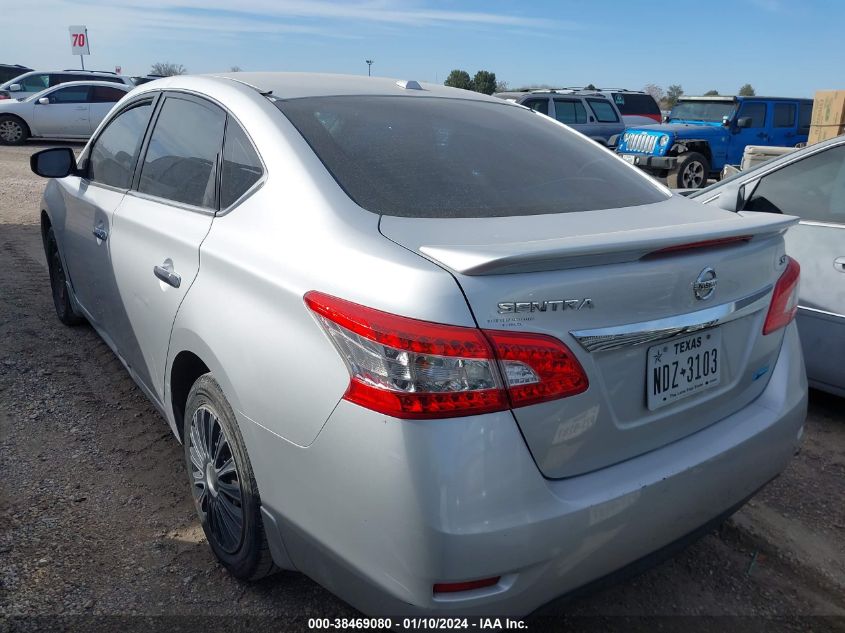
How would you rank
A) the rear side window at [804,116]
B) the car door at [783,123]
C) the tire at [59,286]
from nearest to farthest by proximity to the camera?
1. the tire at [59,286]
2. the car door at [783,123]
3. the rear side window at [804,116]

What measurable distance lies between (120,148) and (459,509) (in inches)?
108

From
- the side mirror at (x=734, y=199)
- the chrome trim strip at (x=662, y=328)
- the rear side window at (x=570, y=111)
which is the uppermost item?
the rear side window at (x=570, y=111)

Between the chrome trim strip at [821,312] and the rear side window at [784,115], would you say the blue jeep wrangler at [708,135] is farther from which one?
the chrome trim strip at [821,312]

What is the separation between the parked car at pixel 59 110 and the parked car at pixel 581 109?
10095mm

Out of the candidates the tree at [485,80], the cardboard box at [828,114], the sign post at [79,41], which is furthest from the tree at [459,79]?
the cardboard box at [828,114]

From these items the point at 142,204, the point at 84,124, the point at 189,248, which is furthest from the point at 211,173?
the point at 84,124

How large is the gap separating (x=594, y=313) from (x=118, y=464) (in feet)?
7.94

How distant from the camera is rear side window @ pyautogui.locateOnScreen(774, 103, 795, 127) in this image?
609 inches

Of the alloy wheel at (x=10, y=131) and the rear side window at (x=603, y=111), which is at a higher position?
the rear side window at (x=603, y=111)

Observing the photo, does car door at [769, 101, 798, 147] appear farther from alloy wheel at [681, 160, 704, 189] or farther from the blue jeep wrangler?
alloy wheel at [681, 160, 704, 189]

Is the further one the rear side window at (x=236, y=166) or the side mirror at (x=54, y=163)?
the side mirror at (x=54, y=163)

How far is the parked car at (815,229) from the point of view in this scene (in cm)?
352

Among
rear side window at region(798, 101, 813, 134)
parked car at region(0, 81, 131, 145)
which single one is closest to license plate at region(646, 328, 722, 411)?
rear side window at region(798, 101, 813, 134)

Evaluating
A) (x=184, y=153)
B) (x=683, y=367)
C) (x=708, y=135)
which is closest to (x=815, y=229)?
(x=683, y=367)
